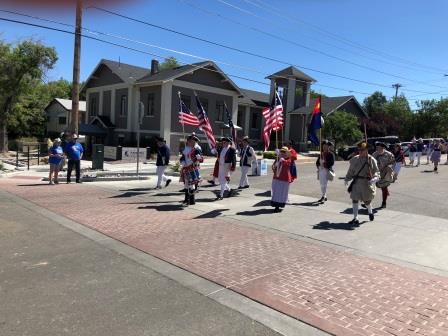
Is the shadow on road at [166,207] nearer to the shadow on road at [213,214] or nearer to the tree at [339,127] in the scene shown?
the shadow on road at [213,214]

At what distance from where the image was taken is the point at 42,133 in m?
59.9

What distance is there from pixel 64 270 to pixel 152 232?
8.49ft

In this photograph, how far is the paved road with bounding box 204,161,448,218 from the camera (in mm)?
12145

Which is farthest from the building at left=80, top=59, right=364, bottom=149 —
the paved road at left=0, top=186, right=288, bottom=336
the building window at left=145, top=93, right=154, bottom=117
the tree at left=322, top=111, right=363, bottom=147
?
the paved road at left=0, top=186, right=288, bottom=336

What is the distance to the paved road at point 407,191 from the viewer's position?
1214cm

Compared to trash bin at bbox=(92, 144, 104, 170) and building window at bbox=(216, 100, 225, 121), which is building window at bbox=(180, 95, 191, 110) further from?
trash bin at bbox=(92, 144, 104, 170)

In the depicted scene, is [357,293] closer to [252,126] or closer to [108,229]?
[108,229]

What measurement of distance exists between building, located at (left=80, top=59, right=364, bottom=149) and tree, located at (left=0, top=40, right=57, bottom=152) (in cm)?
487

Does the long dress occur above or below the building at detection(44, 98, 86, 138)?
below

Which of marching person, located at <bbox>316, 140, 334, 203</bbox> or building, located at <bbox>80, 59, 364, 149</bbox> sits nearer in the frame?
marching person, located at <bbox>316, 140, 334, 203</bbox>

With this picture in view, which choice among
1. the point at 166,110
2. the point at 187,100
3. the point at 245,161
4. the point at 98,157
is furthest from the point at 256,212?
the point at 187,100

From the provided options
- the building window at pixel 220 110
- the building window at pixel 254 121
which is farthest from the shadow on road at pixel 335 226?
the building window at pixel 254 121

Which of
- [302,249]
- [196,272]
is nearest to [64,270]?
[196,272]

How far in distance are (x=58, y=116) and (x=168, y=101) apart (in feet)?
105
